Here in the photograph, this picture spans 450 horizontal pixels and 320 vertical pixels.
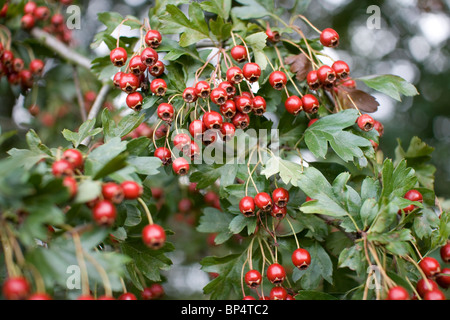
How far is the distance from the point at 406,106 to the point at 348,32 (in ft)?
3.51

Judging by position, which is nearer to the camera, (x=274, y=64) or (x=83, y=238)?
(x=83, y=238)

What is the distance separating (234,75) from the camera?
145 centimetres

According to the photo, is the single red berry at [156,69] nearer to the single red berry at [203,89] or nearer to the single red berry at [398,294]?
the single red berry at [203,89]

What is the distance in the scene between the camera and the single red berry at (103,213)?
1.00 meters

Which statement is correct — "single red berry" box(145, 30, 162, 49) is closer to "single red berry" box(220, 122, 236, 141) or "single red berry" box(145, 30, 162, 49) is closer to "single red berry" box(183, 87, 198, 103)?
"single red berry" box(183, 87, 198, 103)

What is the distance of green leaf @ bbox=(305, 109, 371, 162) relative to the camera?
4.98 feet

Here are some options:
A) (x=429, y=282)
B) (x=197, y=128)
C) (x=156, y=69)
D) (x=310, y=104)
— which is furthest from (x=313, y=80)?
(x=429, y=282)

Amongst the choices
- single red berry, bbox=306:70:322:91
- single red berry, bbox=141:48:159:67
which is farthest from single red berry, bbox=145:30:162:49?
single red berry, bbox=306:70:322:91

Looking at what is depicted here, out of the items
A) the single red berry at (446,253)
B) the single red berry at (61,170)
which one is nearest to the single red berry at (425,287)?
the single red berry at (446,253)

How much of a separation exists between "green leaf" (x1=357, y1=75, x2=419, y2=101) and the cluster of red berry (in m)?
0.66

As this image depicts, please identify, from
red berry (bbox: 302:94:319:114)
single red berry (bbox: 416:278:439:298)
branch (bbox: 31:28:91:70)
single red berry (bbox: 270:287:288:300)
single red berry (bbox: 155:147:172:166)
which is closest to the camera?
single red berry (bbox: 416:278:439:298)

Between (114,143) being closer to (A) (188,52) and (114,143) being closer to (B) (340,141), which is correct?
(A) (188,52)

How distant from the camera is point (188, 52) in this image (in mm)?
1613

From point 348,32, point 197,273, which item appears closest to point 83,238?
point 197,273
